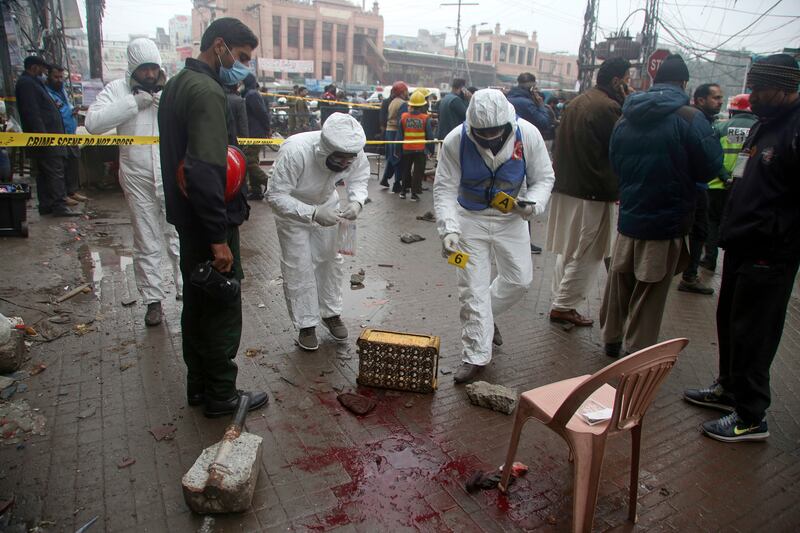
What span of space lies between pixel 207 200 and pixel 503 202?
A: 199 cm

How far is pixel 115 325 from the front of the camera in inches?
180

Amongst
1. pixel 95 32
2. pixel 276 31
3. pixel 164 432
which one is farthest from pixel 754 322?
pixel 276 31

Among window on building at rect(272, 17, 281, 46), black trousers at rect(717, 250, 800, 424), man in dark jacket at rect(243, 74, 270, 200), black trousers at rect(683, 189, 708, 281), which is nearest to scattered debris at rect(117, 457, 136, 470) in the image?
black trousers at rect(717, 250, 800, 424)

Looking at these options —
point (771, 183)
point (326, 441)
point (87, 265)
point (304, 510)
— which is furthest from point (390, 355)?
point (87, 265)

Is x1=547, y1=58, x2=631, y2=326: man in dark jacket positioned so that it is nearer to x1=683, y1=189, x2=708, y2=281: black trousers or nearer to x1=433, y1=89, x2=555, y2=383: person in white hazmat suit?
x1=433, y1=89, x2=555, y2=383: person in white hazmat suit

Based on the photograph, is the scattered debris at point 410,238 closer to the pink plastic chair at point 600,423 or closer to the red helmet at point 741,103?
the red helmet at point 741,103

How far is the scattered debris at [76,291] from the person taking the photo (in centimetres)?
502

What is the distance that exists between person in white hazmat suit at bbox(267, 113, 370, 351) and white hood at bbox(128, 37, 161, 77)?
4.47ft

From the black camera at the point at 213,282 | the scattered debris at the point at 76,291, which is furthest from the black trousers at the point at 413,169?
the black camera at the point at 213,282

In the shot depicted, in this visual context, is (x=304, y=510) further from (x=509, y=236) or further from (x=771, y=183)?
(x=771, y=183)

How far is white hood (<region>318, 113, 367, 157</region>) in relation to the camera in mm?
3742

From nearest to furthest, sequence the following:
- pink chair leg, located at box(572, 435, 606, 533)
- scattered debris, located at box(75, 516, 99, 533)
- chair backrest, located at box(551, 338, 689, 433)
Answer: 1. chair backrest, located at box(551, 338, 689, 433)
2. pink chair leg, located at box(572, 435, 606, 533)
3. scattered debris, located at box(75, 516, 99, 533)

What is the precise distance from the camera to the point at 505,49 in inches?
3403

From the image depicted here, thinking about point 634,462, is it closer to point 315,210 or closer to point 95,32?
point 315,210
